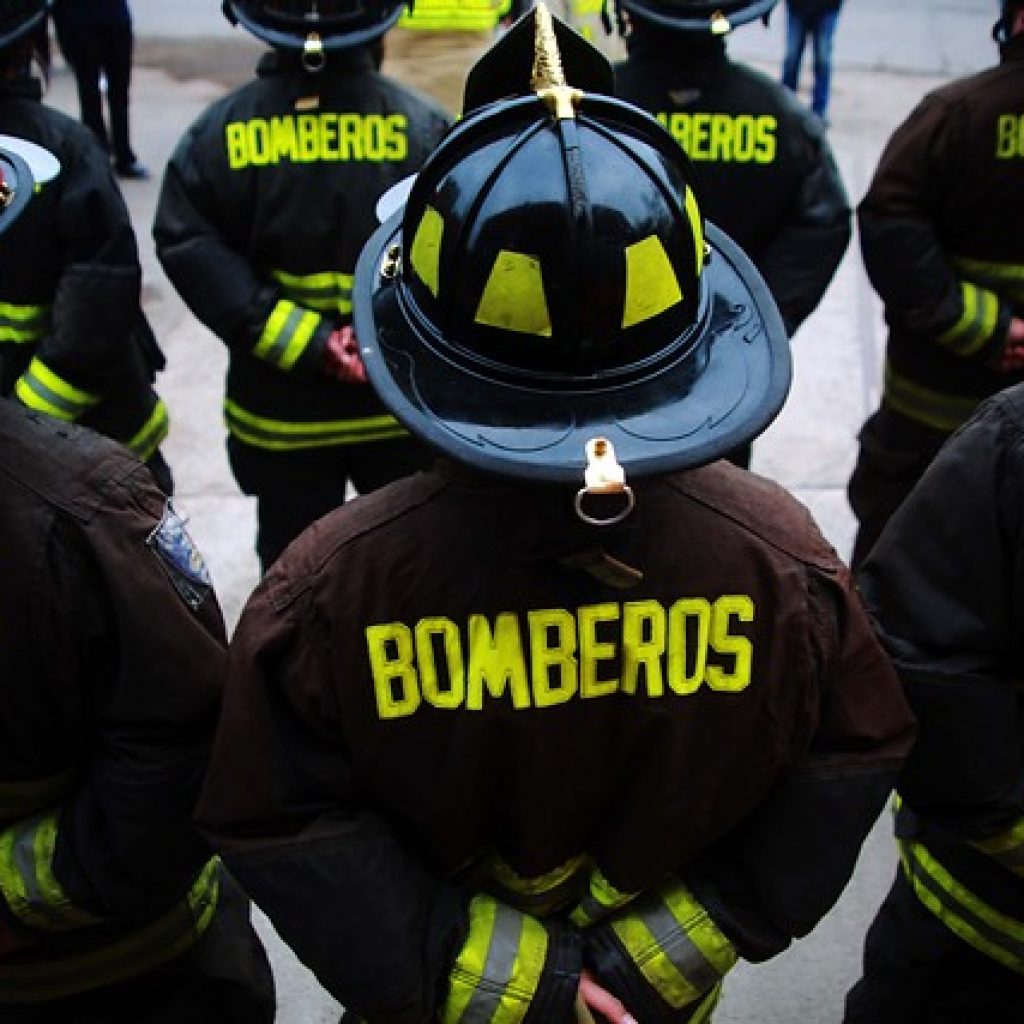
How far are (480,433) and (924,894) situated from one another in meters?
1.23

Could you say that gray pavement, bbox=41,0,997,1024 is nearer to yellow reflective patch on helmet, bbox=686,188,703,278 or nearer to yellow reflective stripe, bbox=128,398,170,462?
yellow reflective stripe, bbox=128,398,170,462

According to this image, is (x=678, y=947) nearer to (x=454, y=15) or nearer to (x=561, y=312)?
(x=561, y=312)

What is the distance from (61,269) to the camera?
318 cm

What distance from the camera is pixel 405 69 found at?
5.60 meters

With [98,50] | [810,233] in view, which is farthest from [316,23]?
[98,50]

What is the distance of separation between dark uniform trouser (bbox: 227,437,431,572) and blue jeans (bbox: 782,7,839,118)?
5.88m

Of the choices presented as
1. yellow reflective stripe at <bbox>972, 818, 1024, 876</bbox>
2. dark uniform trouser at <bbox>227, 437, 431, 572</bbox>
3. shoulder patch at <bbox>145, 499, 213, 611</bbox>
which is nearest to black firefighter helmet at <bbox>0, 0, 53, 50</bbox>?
dark uniform trouser at <bbox>227, 437, 431, 572</bbox>

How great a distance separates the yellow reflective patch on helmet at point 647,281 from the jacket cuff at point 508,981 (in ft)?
2.66

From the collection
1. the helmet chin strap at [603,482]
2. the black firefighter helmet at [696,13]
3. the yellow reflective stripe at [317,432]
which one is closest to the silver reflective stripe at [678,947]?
the helmet chin strap at [603,482]

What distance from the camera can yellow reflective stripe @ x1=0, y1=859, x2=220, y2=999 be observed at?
1945 mm

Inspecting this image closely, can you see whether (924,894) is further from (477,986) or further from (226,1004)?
(226,1004)

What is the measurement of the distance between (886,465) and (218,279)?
1843 mm

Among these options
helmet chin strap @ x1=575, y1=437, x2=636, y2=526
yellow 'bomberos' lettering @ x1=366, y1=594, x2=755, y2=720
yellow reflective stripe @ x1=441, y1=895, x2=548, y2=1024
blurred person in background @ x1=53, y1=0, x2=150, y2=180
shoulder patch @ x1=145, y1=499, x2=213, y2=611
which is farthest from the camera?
blurred person in background @ x1=53, y1=0, x2=150, y2=180

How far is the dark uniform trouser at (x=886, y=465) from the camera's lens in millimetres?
3516
